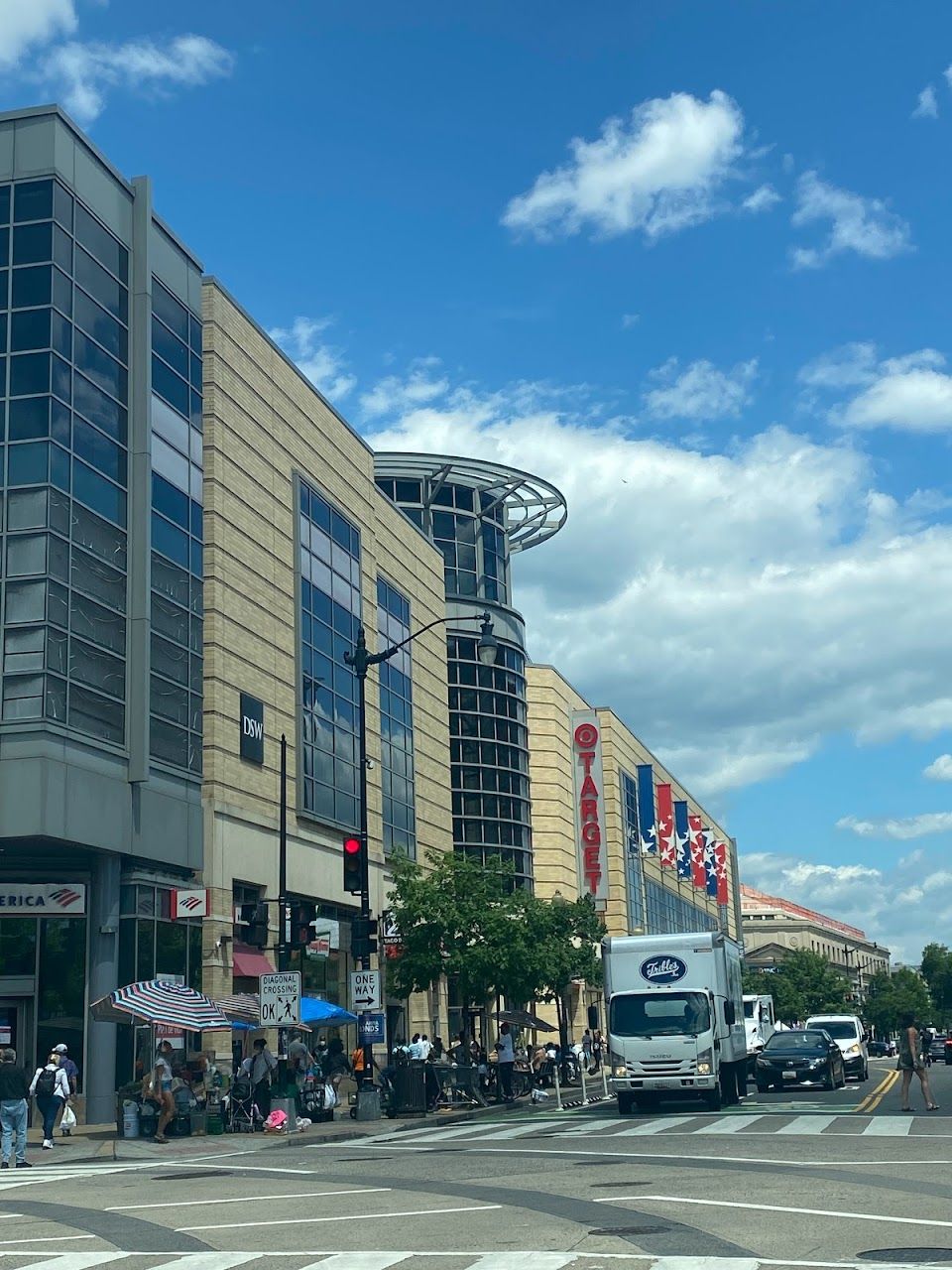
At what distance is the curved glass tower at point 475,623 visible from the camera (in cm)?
7369

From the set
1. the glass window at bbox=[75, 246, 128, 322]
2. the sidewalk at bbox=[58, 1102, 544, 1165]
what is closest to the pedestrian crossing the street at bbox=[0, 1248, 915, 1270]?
the sidewalk at bbox=[58, 1102, 544, 1165]

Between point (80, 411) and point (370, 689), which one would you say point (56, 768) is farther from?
point (370, 689)

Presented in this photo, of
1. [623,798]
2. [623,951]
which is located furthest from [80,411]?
[623,798]

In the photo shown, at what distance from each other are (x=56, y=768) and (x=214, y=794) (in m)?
7.16

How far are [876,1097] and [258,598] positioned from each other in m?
19.3

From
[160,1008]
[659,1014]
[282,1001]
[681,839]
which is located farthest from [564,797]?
[160,1008]

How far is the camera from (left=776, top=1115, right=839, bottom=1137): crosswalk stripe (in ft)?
73.2

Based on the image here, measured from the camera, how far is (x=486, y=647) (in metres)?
31.0

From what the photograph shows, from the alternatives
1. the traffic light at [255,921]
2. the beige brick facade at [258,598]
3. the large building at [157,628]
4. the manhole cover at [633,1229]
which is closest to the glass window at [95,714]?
the large building at [157,628]

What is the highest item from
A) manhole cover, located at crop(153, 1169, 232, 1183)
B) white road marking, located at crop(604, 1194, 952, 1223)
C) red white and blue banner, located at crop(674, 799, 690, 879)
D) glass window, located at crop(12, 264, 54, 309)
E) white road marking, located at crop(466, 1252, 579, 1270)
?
glass window, located at crop(12, 264, 54, 309)

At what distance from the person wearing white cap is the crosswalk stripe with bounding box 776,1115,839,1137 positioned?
491 inches

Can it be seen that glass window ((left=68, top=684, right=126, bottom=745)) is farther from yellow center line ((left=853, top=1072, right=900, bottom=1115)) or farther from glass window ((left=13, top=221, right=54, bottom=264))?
yellow center line ((left=853, top=1072, right=900, bottom=1115))

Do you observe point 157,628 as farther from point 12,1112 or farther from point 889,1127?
point 889,1127

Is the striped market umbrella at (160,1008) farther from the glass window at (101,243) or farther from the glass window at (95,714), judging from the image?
the glass window at (101,243)
